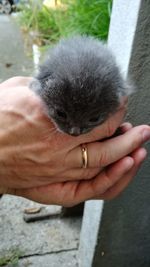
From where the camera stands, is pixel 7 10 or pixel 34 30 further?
pixel 7 10

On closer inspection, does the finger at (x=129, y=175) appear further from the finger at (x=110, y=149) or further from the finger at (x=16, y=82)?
the finger at (x=16, y=82)

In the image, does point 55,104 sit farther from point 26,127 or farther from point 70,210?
point 70,210

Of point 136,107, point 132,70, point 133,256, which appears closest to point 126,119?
point 136,107

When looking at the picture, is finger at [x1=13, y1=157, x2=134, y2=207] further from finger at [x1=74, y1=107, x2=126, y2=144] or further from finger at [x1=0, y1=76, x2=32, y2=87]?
finger at [x1=0, y1=76, x2=32, y2=87]

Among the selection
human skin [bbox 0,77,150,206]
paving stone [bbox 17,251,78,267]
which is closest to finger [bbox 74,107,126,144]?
human skin [bbox 0,77,150,206]

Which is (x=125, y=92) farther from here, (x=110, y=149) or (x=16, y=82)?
(x=16, y=82)

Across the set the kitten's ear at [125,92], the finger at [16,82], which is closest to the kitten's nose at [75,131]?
the kitten's ear at [125,92]
